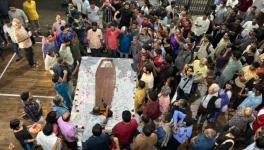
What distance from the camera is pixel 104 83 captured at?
7730mm

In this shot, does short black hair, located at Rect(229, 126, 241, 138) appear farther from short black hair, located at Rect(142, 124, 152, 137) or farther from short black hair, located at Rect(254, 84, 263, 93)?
short black hair, located at Rect(142, 124, 152, 137)

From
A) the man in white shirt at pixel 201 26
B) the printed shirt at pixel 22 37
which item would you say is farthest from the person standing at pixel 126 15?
the printed shirt at pixel 22 37

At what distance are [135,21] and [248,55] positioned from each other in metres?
3.04

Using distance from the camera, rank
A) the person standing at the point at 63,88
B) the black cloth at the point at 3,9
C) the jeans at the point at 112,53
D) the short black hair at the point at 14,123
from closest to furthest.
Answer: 1. the short black hair at the point at 14,123
2. the person standing at the point at 63,88
3. the jeans at the point at 112,53
4. the black cloth at the point at 3,9

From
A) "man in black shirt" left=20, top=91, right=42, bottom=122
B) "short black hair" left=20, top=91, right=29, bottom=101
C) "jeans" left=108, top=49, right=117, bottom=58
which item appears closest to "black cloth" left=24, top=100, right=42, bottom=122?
"man in black shirt" left=20, top=91, right=42, bottom=122

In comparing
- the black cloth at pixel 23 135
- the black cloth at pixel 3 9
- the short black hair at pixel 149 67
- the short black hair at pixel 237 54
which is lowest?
the black cloth at pixel 23 135

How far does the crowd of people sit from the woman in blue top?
0.03 meters

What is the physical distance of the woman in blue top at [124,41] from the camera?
803cm

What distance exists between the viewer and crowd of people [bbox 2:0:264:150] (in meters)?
5.58

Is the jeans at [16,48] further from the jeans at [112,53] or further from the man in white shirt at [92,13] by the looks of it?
the jeans at [112,53]

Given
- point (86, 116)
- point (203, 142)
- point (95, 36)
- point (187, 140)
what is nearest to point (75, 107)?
point (86, 116)

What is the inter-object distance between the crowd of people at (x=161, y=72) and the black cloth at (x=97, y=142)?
2cm

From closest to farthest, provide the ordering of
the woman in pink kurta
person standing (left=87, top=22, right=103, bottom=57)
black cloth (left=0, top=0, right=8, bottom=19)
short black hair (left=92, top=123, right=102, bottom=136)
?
short black hair (left=92, top=123, right=102, bottom=136) < the woman in pink kurta < person standing (left=87, top=22, right=103, bottom=57) < black cloth (left=0, top=0, right=8, bottom=19)

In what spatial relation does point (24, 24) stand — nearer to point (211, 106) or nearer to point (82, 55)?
point (82, 55)
